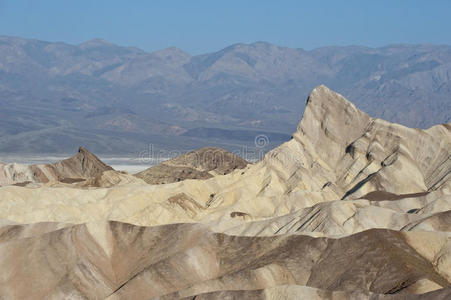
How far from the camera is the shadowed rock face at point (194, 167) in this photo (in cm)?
12000

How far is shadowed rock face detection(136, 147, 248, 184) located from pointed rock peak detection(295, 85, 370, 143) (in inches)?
736

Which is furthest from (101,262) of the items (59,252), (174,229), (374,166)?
(374,166)

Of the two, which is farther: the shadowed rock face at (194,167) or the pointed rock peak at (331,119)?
the shadowed rock face at (194,167)

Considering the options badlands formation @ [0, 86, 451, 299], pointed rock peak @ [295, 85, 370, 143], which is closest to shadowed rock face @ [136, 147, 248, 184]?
badlands formation @ [0, 86, 451, 299]

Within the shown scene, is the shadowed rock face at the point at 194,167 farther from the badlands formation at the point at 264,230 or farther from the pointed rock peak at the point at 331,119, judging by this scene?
the pointed rock peak at the point at 331,119

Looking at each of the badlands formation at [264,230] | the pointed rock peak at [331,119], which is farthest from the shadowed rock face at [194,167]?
the pointed rock peak at [331,119]

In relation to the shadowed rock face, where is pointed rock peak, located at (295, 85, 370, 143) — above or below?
above

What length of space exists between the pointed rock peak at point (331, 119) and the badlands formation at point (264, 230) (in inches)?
12.2

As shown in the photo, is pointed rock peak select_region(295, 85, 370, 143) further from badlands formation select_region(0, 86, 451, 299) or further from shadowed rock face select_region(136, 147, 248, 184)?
shadowed rock face select_region(136, 147, 248, 184)

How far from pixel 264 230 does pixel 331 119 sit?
143 feet

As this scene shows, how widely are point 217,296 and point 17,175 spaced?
8043cm

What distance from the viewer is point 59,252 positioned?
62.0 metres

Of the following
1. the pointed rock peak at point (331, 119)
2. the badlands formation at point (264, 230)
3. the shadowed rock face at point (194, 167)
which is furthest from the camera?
the shadowed rock face at point (194, 167)

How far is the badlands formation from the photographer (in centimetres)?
5391
